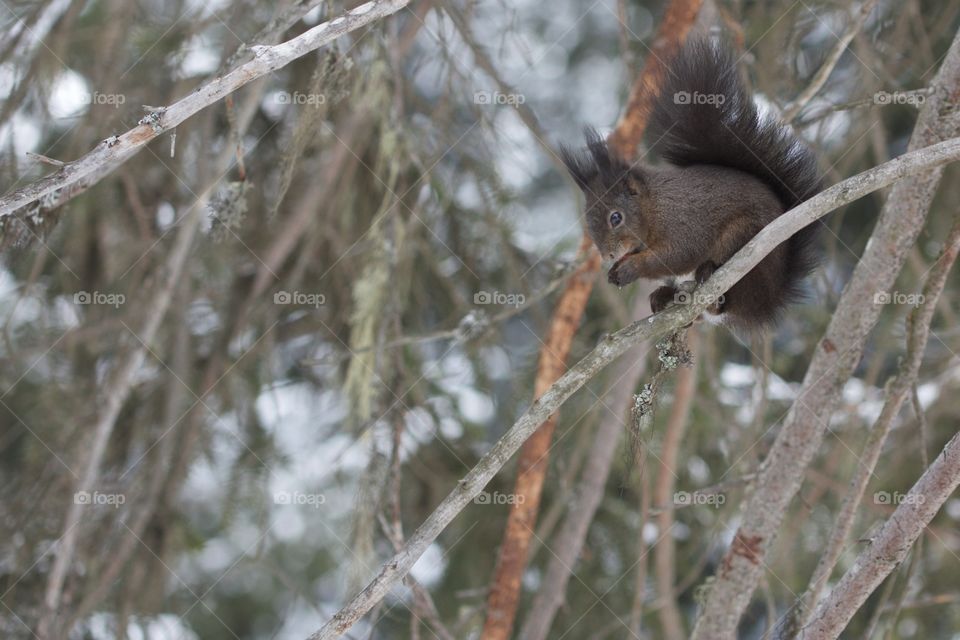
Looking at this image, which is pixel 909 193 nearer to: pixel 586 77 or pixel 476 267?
pixel 476 267

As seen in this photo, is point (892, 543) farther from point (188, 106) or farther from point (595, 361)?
point (188, 106)

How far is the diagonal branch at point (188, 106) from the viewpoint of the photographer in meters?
1.85

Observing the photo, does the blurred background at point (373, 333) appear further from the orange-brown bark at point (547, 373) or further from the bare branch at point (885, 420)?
the bare branch at point (885, 420)

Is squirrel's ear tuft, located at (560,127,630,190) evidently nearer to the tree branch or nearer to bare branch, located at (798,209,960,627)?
the tree branch

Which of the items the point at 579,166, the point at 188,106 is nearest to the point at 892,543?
the point at 579,166

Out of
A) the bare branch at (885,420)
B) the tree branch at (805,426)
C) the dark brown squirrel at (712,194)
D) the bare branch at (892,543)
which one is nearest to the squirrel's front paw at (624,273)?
the dark brown squirrel at (712,194)

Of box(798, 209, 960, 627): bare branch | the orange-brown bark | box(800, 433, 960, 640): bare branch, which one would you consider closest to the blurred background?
the orange-brown bark

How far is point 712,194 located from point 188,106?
143 cm

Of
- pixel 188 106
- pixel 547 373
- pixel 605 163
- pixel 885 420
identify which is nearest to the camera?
pixel 188 106

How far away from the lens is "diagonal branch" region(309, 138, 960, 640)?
1875mm

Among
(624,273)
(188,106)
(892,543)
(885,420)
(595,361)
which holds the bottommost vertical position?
(885,420)

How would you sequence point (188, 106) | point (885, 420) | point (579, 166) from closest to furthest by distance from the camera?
point (188, 106) < point (885, 420) < point (579, 166)

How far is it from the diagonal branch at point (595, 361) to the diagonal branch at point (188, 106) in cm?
83

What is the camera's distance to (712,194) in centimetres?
273
